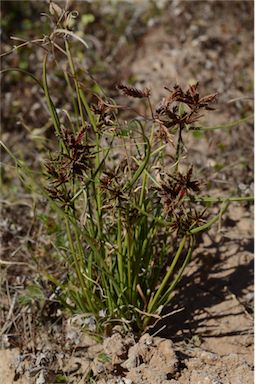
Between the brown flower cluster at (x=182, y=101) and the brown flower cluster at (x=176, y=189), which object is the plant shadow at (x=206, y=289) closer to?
the brown flower cluster at (x=176, y=189)

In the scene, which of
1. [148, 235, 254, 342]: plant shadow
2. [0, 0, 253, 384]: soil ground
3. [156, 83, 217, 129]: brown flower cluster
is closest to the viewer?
[156, 83, 217, 129]: brown flower cluster

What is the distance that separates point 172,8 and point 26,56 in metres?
1.14

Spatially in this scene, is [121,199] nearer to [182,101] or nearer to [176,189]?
[176,189]

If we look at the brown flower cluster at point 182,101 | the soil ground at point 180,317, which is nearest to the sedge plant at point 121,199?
the brown flower cluster at point 182,101

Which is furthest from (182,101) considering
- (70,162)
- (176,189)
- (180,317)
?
(180,317)

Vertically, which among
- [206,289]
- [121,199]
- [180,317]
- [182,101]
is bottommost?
[180,317]

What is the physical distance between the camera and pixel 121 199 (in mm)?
1910

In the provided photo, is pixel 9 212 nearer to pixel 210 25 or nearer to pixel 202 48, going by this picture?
pixel 202 48

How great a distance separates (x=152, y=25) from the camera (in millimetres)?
4492

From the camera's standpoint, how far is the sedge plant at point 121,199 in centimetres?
181

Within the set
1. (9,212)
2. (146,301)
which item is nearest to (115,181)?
(146,301)

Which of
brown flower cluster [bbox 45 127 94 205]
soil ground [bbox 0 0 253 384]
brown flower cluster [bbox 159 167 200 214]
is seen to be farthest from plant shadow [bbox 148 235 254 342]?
brown flower cluster [bbox 45 127 94 205]

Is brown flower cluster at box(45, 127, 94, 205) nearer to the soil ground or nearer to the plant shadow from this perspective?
the soil ground

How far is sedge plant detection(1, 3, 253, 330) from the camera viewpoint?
181cm
